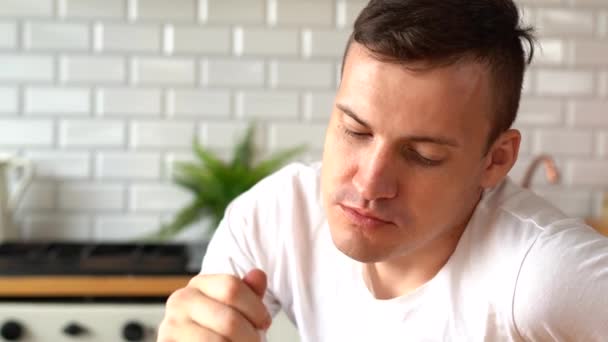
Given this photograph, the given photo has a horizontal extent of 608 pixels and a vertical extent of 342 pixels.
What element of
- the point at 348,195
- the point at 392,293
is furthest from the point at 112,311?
the point at 348,195

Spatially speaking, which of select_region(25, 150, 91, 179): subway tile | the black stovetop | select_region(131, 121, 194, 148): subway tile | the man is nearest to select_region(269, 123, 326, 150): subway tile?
select_region(131, 121, 194, 148): subway tile

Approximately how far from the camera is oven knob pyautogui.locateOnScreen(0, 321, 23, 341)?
1505 mm

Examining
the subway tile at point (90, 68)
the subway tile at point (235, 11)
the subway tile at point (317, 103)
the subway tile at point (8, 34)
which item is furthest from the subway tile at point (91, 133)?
the subway tile at point (317, 103)

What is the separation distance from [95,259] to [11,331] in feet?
0.73

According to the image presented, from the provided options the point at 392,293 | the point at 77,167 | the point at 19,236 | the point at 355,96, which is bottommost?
the point at 19,236

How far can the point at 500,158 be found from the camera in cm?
91

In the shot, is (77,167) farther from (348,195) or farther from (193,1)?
(348,195)

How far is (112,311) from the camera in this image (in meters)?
1.55

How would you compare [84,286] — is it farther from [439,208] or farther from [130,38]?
[439,208]

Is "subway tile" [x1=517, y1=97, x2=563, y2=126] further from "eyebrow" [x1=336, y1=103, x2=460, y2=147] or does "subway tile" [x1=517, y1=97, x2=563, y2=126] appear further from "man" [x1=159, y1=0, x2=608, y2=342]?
"eyebrow" [x1=336, y1=103, x2=460, y2=147]

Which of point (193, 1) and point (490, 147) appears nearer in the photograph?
point (490, 147)

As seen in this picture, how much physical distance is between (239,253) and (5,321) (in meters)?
0.72

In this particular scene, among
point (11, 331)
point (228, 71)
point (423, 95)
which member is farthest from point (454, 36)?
point (228, 71)

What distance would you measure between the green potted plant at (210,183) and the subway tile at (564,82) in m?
0.76
